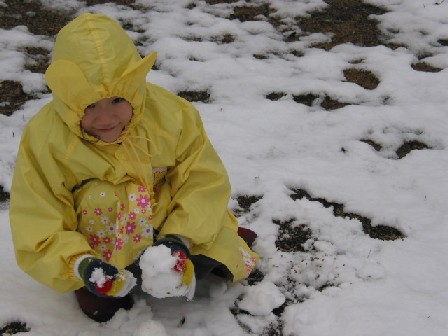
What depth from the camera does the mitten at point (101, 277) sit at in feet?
7.67

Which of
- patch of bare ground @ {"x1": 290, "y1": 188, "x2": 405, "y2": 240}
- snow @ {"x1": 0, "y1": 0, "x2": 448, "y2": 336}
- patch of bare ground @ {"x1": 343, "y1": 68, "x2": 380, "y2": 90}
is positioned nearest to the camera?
snow @ {"x1": 0, "y1": 0, "x2": 448, "y2": 336}

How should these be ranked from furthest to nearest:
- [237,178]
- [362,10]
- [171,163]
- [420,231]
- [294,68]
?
[362,10] < [294,68] < [237,178] < [420,231] < [171,163]

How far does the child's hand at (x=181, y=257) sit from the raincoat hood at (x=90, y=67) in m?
0.63

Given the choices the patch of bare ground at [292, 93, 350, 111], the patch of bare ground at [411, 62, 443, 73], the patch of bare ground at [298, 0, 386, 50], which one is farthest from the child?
the patch of bare ground at [298, 0, 386, 50]

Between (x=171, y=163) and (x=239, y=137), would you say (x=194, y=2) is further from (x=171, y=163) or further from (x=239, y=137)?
(x=171, y=163)

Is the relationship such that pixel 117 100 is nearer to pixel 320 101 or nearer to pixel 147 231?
pixel 147 231

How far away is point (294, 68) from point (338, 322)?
3031mm

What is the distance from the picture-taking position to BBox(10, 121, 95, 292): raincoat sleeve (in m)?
2.45

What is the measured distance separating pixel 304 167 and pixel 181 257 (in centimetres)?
173

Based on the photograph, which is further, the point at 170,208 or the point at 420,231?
the point at 420,231

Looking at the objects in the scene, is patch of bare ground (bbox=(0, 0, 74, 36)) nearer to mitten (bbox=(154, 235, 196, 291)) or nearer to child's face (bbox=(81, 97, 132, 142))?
child's face (bbox=(81, 97, 132, 142))

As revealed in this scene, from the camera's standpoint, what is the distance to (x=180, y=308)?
2881 mm

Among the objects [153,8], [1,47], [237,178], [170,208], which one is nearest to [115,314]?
[170,208]

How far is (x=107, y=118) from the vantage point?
8.07 feet
